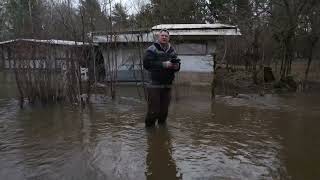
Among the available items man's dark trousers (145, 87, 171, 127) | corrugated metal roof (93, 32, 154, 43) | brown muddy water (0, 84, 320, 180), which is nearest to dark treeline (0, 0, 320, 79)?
corrugated metal roof (93, 32, 154, 43)

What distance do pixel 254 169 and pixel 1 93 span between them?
14.0m

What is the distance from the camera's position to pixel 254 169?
6270 mm

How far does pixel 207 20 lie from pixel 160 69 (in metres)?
32.0

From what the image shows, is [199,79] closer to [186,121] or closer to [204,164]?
[186,121]

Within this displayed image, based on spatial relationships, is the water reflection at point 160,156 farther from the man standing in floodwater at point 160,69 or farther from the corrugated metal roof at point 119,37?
the corrugated metal roof at point 119,37

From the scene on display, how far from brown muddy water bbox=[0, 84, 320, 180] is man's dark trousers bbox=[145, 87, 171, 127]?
0.92ft

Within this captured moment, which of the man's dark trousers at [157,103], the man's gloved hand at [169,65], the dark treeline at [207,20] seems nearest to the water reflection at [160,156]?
the man's dark trousers at [157,103]

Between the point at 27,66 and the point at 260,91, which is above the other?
the point at 27,66

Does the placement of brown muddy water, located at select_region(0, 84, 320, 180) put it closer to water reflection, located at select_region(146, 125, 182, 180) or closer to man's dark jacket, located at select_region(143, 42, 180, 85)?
water reflection, located at select_region(146, 125, 182, 180)

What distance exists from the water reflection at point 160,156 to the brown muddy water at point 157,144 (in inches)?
0.5

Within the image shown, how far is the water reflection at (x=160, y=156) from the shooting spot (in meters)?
6.10

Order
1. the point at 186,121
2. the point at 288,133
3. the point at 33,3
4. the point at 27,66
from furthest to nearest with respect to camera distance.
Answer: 1. the point at 33,3
2. the point at 27,66
3. the point at 186,121
4. the point at 288,133

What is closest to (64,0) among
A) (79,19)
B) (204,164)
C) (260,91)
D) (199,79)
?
(79,19)

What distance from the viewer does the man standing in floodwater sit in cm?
841
